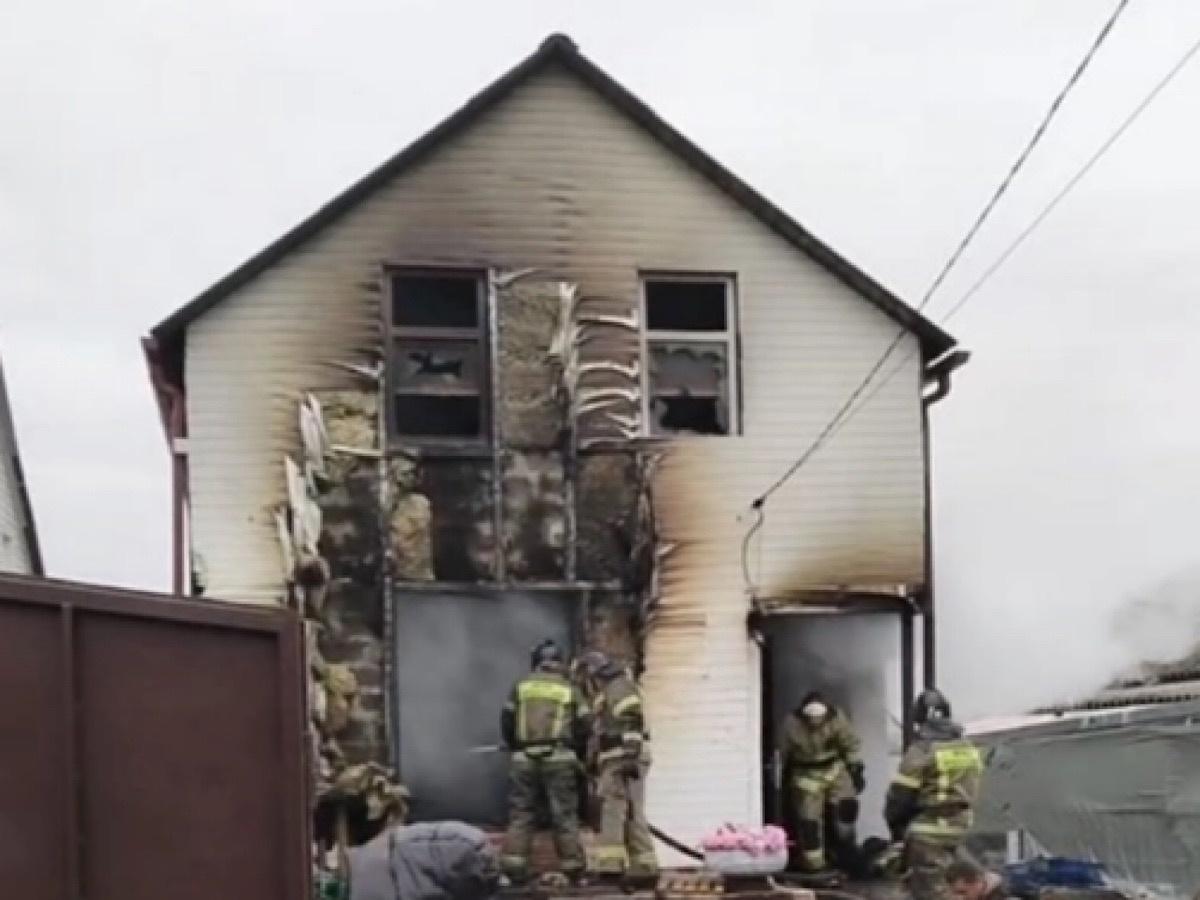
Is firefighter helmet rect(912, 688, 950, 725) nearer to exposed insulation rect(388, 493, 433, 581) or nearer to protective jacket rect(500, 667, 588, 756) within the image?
protective jacket rect(500, 667, 588, 756)

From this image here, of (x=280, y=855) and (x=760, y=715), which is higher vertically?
(x=280, y=855)

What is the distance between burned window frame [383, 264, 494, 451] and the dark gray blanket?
4568mm

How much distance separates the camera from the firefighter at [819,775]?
1352 cm

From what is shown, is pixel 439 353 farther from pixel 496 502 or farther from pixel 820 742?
pixel 820 742

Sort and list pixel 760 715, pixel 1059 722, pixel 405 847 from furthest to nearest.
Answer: pixel 1059 722, pixel 760 715, pixel 405 847

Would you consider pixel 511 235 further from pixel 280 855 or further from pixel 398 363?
pixel 280 855

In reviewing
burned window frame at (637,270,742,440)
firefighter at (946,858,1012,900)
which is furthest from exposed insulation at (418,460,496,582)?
firefighter at (946,858,1012,900)

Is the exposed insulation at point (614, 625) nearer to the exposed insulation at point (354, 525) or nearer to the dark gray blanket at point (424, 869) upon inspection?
Answer: the exposed insulation at point (354, 525)

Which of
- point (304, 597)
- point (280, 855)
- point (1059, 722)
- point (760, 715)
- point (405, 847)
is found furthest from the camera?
point (1059, 722)

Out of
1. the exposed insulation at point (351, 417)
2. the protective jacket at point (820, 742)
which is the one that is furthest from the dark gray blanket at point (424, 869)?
the exposed insulation at point (351, 417)

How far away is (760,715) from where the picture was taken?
47.8 feet

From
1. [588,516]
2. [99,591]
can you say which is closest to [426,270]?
[588,516]

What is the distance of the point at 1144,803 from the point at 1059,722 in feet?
7.28

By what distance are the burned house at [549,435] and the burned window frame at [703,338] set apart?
3 cm
